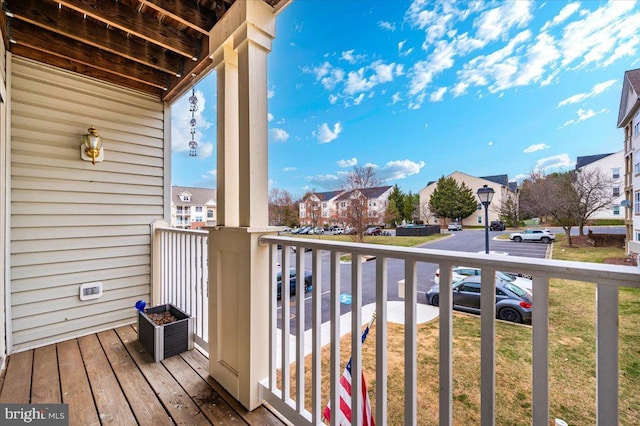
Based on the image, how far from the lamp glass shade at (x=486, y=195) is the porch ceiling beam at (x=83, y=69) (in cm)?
318

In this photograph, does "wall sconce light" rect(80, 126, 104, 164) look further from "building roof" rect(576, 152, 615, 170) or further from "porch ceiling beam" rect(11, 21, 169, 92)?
"building roof" rect(576, 152, 615, 170)

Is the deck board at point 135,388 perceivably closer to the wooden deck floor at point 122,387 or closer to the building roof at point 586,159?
the wooden deck floor at point 122,387

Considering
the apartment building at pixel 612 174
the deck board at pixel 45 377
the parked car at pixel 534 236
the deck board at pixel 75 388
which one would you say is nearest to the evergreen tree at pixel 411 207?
the parked car at pixel 534 236

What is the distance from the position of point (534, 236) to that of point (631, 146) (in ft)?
1.70

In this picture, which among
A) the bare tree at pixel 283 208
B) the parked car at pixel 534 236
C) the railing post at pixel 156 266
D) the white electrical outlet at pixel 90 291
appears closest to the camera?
the parked car at pixel 534 236

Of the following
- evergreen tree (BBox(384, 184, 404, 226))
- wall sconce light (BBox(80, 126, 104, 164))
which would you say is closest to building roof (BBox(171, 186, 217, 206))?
wall sconce light (BBox(80, 126, 104, 164))

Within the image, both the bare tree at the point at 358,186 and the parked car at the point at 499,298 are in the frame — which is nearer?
the parked car at the point at 499,298

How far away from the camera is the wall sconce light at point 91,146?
2510mm

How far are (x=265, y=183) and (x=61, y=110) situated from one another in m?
2.20

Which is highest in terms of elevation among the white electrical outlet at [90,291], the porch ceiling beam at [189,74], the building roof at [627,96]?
the porch ceiling beam at [189,74]

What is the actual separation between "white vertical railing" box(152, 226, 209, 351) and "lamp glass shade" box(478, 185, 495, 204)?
192cm

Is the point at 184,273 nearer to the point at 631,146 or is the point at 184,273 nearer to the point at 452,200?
the point at 452,200

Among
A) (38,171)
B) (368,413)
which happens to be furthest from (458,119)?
(38,171)

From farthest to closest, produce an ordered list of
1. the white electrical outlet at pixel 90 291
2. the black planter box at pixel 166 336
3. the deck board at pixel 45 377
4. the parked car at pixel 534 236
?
the white electrical outlet at pixel 90 291 → the black planter box at pixel 166 336 → the deck board at pixel 45 377 → the parked car at pixel 534 236
